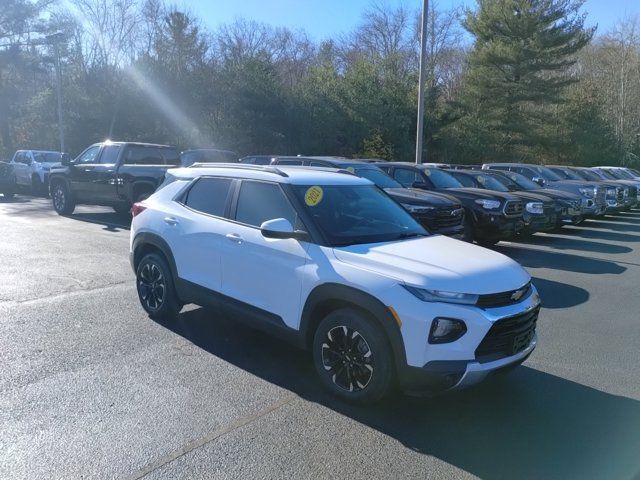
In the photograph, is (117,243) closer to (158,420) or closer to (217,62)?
(158,420)

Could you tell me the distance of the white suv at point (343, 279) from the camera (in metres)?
3.71

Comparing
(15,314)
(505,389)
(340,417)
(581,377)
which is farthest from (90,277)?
(581,377)

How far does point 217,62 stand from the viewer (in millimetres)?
34750

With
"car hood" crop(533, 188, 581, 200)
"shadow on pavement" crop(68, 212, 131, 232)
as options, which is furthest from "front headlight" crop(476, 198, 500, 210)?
"shadow on pavement" crop(68, 212, 131, 232)

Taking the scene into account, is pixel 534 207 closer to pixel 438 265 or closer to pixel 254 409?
pixel 438 265

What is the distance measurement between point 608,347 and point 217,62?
33.2 m

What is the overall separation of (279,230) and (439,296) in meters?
1.37

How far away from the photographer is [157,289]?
601 centimetres

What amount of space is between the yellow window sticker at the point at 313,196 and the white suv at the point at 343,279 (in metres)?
0.01

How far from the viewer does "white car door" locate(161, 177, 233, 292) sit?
520cm

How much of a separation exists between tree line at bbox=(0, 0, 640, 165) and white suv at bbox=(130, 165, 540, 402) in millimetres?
24910

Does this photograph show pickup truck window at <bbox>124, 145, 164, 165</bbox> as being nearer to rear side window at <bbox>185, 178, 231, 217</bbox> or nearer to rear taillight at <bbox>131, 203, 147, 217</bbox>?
rear taillight at <bbox>131, 203, 147, 217</bbox>

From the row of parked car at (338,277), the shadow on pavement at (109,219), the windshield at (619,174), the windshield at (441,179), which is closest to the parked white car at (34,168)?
the shadow on pavement at (109,219)

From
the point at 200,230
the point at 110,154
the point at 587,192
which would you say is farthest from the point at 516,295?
the point at 587,192
